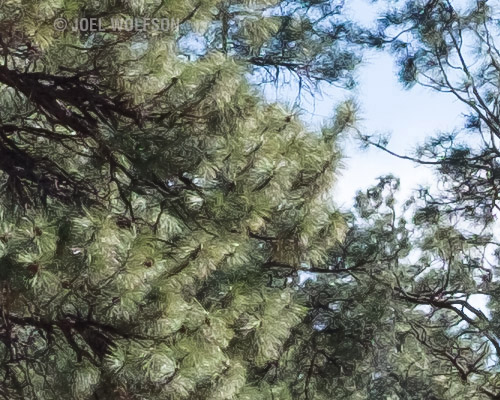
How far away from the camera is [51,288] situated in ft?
7.74

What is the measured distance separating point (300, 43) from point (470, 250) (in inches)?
52.0

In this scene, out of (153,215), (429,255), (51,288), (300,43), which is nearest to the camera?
(51,288)

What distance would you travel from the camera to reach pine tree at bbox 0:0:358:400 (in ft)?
7.37

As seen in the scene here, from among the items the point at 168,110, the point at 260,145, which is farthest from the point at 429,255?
the point at 168,110

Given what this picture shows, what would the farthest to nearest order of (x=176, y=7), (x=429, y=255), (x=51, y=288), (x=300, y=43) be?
1. (x=429, y=255)
2. (x=300, y=43)
3. (x=51, y=288)
4. (x=176, y=7)

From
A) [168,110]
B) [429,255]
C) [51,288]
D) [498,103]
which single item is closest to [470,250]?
[429,255]

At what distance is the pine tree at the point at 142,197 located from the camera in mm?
2246

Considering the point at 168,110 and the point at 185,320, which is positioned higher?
the point at 168,110

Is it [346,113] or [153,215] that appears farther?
[346,113]

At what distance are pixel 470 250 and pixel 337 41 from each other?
124 centimetres

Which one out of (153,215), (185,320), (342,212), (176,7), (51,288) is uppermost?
(342,212)

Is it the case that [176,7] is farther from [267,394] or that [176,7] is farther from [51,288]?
[267,394]

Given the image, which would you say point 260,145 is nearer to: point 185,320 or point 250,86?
point 250,86

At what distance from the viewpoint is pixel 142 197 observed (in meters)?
2.76
